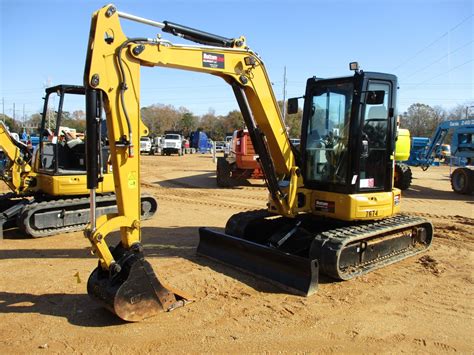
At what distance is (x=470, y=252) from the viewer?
717cm

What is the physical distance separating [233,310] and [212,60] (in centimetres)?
301

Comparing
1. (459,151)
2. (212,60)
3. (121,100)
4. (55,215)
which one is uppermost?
(212,60)

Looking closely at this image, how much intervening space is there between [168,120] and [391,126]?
84943 millimetres

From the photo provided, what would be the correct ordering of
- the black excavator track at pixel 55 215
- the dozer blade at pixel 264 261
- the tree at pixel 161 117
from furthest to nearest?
the tree at pixel 161 117, the black excavator track at pixel 55 215, the dozer blade at pixel 264 261

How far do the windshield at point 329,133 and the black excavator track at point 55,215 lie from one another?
4850mm

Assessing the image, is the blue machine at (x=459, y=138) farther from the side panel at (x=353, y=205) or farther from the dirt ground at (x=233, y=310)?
the side panel at (x=353, y=205)

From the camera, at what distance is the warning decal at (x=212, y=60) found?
17.0ft

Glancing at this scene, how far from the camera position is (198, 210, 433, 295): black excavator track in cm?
535

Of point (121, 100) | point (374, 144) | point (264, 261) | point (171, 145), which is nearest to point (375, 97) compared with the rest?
point (374, 144)

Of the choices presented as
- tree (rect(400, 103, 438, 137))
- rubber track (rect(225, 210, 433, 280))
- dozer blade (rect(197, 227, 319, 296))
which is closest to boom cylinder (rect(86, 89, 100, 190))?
dozer blade (rect(197, 227, 319, 296))

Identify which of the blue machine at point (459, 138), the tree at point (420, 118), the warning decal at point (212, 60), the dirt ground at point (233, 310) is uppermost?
the tree at point (420, 118)

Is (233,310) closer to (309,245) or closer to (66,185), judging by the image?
(309,245)

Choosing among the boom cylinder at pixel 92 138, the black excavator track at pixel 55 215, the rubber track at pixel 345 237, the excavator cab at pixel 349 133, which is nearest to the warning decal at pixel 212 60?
the boom cylinder at pixel 92 138

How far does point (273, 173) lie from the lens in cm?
614
